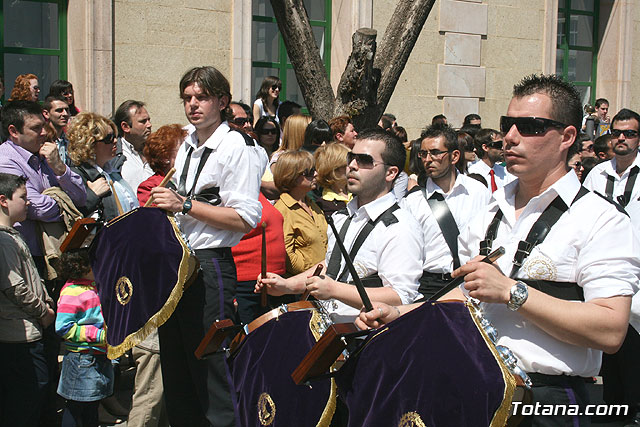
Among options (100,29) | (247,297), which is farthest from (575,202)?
(100,29)

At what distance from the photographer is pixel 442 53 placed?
13.0 metres

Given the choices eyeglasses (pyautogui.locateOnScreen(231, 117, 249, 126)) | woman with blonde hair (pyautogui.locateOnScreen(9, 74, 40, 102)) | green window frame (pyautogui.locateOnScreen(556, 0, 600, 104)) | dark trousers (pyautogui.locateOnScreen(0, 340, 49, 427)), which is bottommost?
dark trousers (pyautogui.locateOnScreen(0, 340, 49, 427))

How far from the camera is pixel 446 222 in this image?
559 cm

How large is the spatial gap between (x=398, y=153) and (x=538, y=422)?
70.5 inches

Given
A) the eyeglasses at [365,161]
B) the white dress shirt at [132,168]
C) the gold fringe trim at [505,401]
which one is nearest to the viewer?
the gold fringe trim at [505,401]

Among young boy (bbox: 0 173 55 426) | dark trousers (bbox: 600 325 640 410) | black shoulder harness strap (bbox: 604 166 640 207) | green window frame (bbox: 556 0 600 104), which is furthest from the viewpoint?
green window frame (bbox: 556 0 600 104)

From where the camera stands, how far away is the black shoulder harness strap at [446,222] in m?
5.40

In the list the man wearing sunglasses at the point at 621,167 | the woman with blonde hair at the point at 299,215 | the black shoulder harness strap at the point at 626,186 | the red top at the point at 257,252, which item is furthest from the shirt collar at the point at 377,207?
the man wearing sunglasses at the point at 621,167

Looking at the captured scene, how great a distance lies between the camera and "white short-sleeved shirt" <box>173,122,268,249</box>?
423 centimetres

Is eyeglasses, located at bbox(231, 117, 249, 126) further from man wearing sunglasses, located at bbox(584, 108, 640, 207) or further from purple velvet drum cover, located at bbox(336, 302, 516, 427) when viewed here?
purple velvet drum cover, located at bbox(336, 302, 516, 427)

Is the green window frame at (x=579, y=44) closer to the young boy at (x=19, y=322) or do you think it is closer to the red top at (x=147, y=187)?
the red top at (x=147, y=187)

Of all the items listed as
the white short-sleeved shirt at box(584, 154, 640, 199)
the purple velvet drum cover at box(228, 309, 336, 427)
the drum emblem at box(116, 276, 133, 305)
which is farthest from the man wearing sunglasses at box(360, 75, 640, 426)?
the white short-sleeved shirt at box(584, 154, 640, 199)

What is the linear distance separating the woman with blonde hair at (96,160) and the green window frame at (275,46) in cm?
575

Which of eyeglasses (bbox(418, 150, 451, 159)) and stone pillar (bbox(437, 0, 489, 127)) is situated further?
stone pillar (bbox(437, 0, 489, 127))
